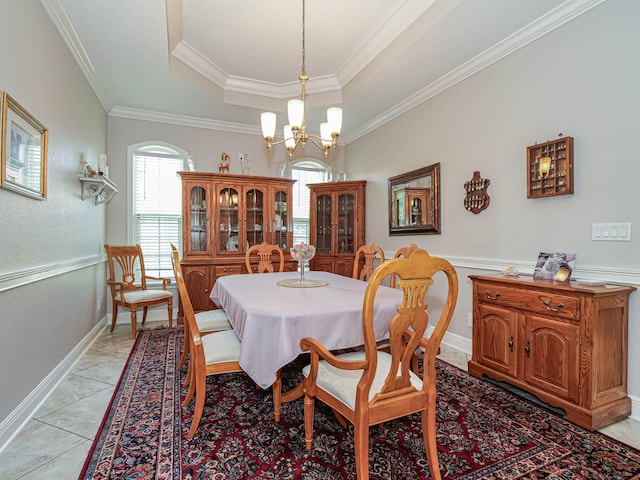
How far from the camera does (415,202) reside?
4.00 m

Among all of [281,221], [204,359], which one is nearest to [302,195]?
[281,221]

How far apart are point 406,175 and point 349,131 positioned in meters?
1.58

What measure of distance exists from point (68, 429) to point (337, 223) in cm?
386

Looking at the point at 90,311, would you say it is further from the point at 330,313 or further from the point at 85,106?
the point at 330,313

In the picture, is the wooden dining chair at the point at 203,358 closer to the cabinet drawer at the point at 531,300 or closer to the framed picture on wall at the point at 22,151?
the framed picture on wall at the point at 22,151

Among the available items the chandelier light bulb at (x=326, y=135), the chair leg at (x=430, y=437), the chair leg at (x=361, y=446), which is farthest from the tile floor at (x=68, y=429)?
the chandelier light bulb at (x=326, y=135)

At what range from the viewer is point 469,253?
3.30 metres

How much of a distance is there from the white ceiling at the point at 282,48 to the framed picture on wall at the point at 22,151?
97 centimetres

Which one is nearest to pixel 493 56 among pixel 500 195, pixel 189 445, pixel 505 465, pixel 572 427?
pixel 500 195

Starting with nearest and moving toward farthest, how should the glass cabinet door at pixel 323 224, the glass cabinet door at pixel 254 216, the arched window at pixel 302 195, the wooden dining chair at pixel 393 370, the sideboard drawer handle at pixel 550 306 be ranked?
the wooden dining chair at pixel 393 370, the sideboard drawer handle at pixel 550 306, the glass cabinet door at pixel 254 216, the glass cabinet door at pixel 323 224, the arched window at pixel 302 195

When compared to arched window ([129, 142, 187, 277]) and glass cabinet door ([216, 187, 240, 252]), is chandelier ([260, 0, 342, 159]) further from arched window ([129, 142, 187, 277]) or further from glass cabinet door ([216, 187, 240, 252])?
arched window ([129, 142, 187, 277])

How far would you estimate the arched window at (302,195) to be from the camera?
5.46m

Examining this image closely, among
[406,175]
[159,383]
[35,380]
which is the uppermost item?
[406,175]

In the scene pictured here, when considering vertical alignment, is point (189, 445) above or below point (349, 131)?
below
